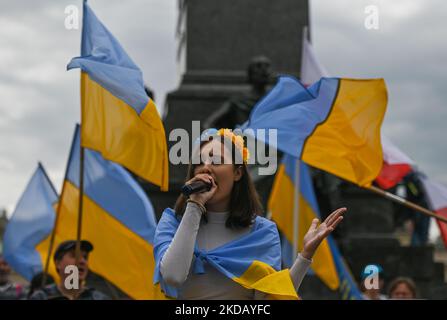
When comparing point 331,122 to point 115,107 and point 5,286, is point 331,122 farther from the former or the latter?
point 5,286

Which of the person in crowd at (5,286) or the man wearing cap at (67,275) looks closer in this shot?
the man wearing cap at (67,275)

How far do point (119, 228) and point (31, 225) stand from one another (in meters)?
2.41

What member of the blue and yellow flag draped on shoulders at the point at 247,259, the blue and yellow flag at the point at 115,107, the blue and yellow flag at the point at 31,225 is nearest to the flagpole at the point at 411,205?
the blue and yellow flag at the point at 115,107

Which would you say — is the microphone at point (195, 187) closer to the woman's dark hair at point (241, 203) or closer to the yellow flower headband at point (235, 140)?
the woman's dark hair at point (241, 203)

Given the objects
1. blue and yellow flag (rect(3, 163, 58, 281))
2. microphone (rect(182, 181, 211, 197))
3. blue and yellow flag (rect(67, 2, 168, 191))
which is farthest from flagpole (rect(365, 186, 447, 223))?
blue and yellow flag (rect(3, 163, 58, 281))

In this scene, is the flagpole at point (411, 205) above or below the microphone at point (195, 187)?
above

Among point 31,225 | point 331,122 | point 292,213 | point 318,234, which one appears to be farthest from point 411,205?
point 31,225

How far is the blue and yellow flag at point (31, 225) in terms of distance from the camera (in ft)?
33.3

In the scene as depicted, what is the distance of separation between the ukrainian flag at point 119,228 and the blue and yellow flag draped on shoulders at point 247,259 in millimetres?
3973

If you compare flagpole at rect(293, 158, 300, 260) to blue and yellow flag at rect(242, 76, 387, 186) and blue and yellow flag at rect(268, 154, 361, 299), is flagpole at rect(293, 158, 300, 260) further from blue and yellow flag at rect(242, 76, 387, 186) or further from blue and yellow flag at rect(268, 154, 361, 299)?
blue and yellow flag at rect(242, 76, 387, 186)

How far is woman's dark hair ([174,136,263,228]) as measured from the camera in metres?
3.90

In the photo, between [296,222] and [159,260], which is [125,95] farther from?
[296,222]
